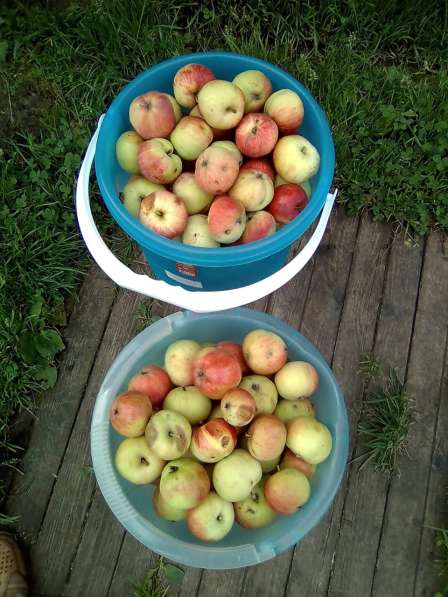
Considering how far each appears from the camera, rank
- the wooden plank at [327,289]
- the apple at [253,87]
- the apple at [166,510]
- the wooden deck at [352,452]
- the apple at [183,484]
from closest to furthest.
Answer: the apple at [183,484]
the apple at [166,510]
the apple at [253,87]
the wooden deck at [352,452]
the wooden plank at [327,289]

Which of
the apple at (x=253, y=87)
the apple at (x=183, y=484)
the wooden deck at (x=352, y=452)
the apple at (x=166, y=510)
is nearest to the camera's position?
the apple at (x=183, y=484)

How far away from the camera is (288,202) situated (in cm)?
167

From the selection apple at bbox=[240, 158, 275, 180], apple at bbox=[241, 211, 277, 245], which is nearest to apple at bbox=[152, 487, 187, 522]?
apple at bbox=[241, 211, 277, 245]

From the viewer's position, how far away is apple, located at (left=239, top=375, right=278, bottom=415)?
5.57 feet

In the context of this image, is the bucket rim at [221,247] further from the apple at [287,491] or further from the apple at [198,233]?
the apple at [287,491]

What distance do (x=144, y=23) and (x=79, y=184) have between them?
3.90 feet

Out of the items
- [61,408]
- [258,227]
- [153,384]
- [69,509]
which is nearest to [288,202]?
[258,227]

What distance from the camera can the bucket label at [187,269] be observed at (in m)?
1.66

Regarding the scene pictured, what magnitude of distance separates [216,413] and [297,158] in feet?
2.63

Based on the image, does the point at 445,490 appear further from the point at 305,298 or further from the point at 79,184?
the point at 79,184

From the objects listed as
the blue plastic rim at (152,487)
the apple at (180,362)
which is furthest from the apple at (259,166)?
the apple at (180,362)

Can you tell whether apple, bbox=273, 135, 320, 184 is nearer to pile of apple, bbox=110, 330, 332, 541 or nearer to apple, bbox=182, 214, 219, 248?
apple, bbox=182, 214, 219, 248

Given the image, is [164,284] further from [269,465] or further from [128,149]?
[269,465]

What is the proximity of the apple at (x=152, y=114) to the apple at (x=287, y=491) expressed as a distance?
3.53ft
